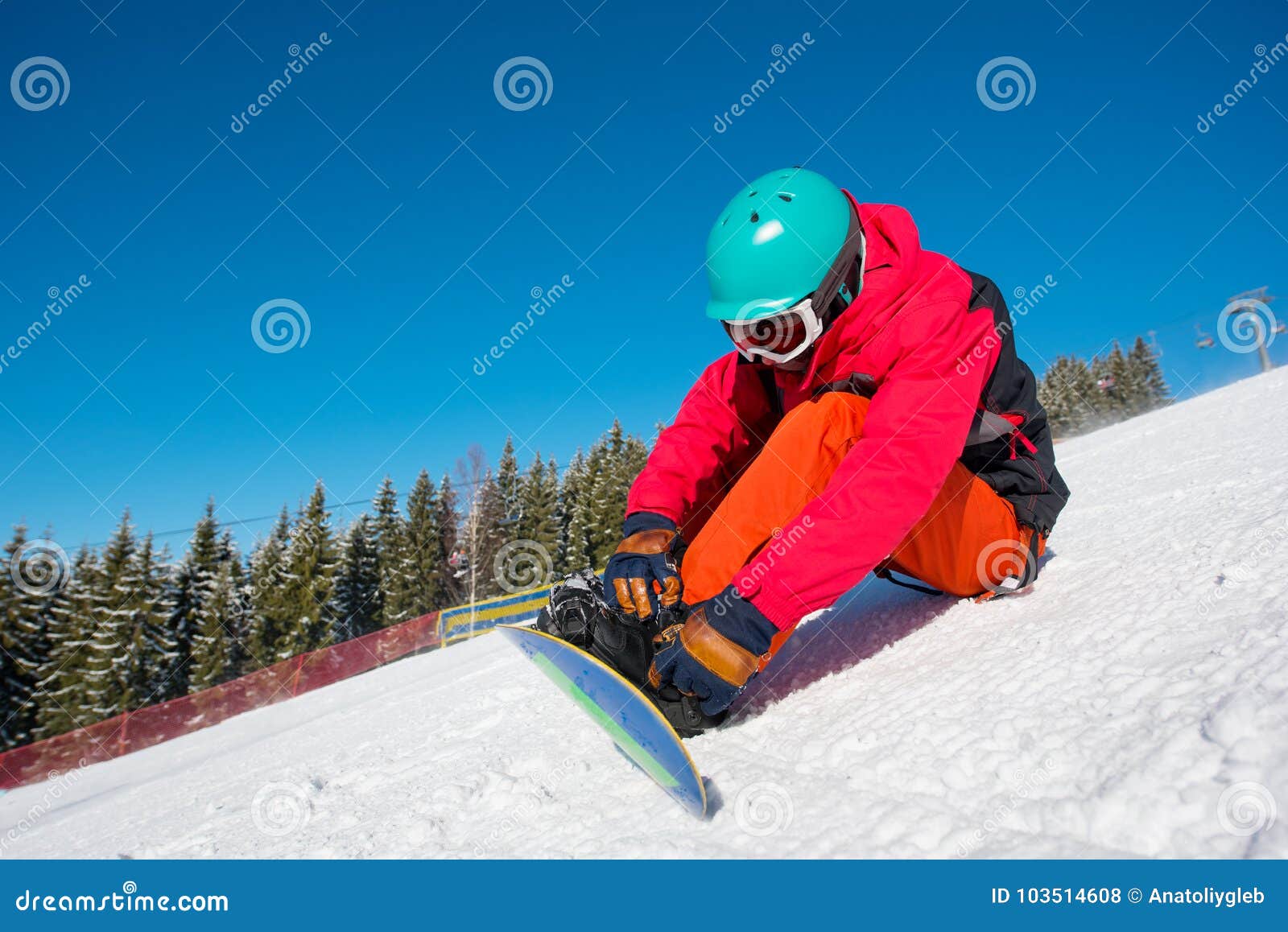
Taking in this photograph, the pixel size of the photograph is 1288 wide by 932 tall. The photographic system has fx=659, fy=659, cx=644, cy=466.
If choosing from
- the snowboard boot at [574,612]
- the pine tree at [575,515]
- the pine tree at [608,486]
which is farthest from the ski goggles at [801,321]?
the pine tree at [608,486]

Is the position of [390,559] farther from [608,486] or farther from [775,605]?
[775,605]

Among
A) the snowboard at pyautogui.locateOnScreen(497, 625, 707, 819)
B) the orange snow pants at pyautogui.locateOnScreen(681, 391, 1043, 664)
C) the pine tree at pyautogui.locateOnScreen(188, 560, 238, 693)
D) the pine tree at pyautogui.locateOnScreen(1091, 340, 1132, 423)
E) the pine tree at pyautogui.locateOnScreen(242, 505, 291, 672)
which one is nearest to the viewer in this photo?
the snowboard at pyautogui.locateOnScreen(497, 625, 707, 819)

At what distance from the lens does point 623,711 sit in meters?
1.71

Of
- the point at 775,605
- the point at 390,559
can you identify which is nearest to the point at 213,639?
the point at 390,559

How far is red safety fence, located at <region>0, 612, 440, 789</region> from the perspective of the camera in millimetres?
14773

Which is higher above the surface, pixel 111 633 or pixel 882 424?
pixel 111 633

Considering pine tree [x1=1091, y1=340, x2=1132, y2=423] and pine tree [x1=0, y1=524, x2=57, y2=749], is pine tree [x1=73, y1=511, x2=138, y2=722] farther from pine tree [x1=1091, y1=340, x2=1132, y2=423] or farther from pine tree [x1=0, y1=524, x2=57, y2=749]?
pine tree [x1=1091, y1=340, x2=1132, y2=423]

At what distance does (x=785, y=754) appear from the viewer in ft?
5.32

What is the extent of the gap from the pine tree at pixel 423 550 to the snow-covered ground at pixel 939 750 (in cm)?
3089

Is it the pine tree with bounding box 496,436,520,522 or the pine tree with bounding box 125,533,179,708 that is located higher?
the pine tree with bounding box 496,436,520,522

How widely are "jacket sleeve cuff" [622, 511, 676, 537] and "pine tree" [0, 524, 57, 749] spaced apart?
29995 millimetres

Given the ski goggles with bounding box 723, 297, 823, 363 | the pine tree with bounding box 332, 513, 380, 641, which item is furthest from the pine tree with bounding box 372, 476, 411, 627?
the ski goggles with bounding box 723, 297, 823, 363

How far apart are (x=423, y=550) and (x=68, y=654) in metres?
13.9
